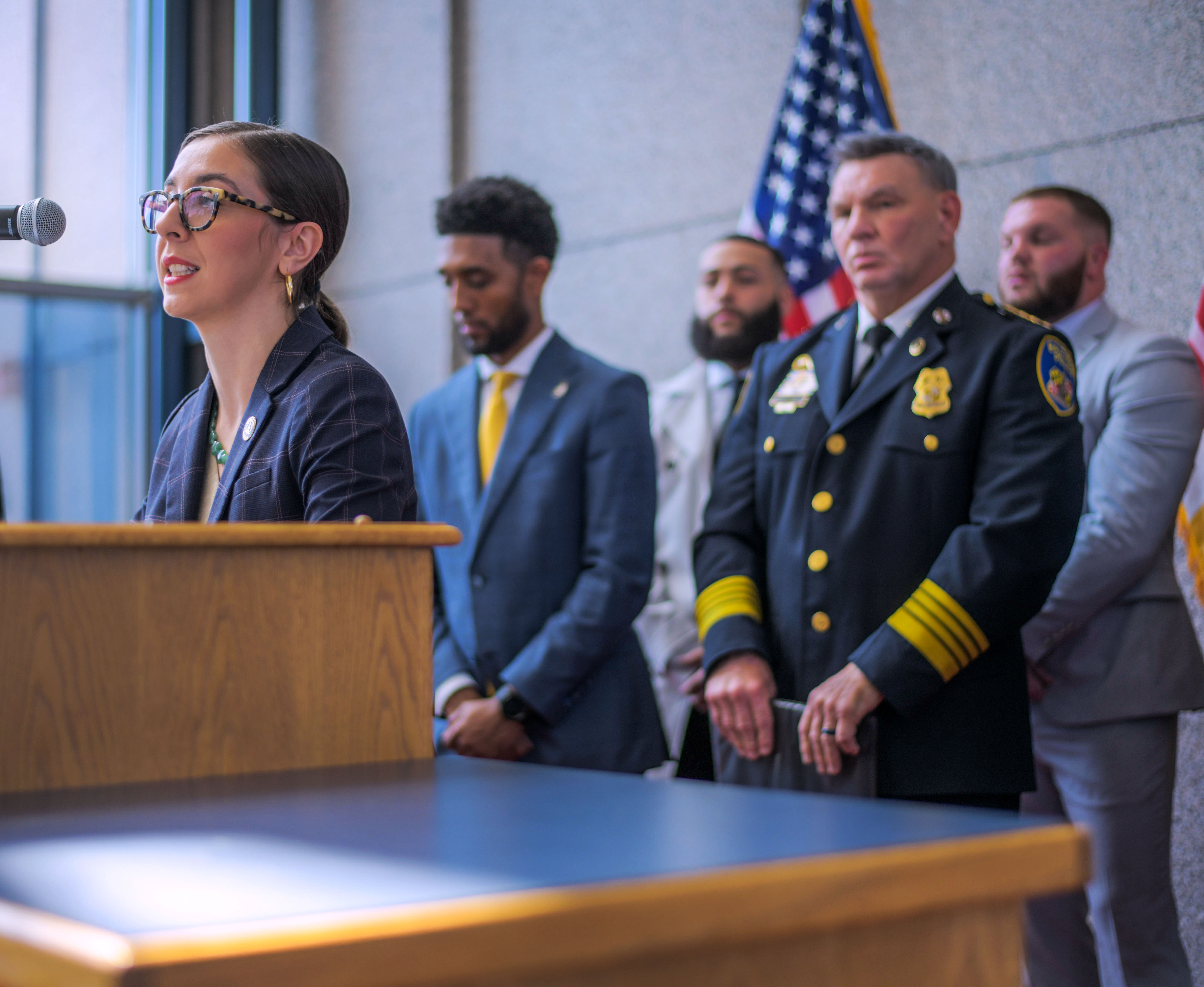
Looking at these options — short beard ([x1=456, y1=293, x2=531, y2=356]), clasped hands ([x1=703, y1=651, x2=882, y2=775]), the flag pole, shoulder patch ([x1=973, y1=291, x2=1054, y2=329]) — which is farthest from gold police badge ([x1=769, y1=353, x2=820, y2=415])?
the flag pole

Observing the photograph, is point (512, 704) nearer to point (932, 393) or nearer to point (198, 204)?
point (932, 393)

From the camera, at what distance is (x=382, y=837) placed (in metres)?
0.73

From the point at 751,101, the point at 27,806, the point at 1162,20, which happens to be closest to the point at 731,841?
the point at 27,806

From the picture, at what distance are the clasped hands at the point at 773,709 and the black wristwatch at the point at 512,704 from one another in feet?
1.34

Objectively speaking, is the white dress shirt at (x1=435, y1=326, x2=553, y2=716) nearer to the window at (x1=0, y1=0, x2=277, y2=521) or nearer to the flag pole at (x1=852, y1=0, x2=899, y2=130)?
the flag pole at (x1=852, y1=0, x2=899, y2=130)

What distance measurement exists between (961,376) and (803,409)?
0.27 m

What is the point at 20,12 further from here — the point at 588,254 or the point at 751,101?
the point at 751,101

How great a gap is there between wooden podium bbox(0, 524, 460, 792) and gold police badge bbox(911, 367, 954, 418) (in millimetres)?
1075

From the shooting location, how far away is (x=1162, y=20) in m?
2.79

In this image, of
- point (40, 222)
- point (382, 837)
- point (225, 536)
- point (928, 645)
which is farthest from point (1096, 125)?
point (382, 837)

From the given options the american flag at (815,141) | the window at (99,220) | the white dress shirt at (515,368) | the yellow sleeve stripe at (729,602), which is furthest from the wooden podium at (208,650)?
the window at (99,220)

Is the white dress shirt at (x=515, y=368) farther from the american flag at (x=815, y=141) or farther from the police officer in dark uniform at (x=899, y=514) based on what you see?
the american flag at (x=815, y=141)

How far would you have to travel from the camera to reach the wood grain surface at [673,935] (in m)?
0.51

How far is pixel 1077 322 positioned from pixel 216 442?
5.64 feet
